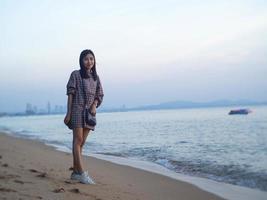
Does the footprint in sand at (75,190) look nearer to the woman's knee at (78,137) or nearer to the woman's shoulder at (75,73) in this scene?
the woman's knee at (78,137)

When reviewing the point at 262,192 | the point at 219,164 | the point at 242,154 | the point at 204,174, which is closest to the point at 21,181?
the point at 262,192

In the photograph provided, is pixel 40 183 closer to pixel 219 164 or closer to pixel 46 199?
pixel 46 199

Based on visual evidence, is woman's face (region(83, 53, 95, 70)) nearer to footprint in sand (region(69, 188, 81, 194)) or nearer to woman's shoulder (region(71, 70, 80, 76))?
woman's shoulder (region(71, 70, 80, 76))

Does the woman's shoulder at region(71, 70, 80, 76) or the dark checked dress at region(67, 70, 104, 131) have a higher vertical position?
the woman's shoulder at region(71, 70, 80, 76)

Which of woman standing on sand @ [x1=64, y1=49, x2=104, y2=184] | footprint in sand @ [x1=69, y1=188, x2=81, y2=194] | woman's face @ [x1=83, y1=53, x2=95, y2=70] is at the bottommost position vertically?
footprint in sand @ [x1=69, y1=188, x2=81, y2=194]

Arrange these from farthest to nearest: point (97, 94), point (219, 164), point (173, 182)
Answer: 1. point (219, 164)
2. point (173, 182)
3. point (97, 94)

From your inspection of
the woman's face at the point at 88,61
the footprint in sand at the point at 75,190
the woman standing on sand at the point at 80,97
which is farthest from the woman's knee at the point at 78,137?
the woman's face at the point at 88,61

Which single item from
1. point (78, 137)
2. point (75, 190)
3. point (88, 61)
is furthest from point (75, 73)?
point (75, 190)

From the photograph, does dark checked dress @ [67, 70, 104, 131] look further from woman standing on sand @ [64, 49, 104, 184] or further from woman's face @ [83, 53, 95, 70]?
woman's face @ [83, 53, 95, 70]

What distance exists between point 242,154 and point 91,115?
882cm

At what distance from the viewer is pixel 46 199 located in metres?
4.32

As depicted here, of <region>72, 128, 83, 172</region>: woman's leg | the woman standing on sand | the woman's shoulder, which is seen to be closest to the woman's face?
the woman standing on sand

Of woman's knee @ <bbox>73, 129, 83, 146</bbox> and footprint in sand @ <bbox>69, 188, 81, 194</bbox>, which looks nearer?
footprint in sand @ <bbox>69, 188, 81, 194</bbox>

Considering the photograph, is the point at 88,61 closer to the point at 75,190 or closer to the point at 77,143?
the point at 77,143
